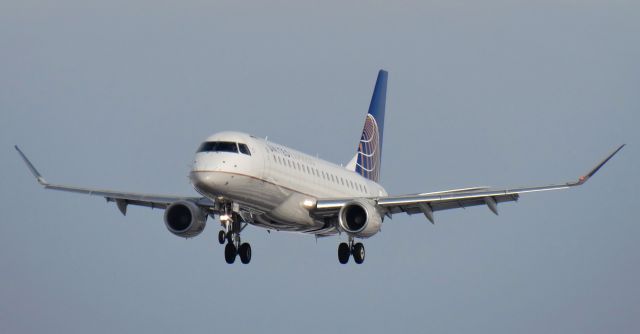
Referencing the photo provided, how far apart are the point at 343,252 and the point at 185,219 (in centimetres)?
709

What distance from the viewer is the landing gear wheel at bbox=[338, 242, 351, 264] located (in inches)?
2308

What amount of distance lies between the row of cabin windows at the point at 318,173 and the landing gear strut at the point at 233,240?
8.96 ft

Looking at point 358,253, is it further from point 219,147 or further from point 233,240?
point 219,147

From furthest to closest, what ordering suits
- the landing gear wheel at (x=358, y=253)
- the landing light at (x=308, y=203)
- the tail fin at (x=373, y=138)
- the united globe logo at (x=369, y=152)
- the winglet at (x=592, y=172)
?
1. the tail fin at (x=373, y=138)
2. the united globe logo at (x=369, y=152)
3. the landing gear wheel at (x=358, y=253)
4. the landing light at (x=308, y=203)
5. the winglet at (x=592, y=172)

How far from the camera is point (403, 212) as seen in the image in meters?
58.9

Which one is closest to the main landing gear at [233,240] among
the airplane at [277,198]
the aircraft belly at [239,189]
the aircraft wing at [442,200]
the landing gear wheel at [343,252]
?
the airplane at [277,198]

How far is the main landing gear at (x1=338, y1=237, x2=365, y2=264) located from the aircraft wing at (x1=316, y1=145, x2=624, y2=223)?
73.1 inches

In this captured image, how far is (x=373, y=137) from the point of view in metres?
72.8

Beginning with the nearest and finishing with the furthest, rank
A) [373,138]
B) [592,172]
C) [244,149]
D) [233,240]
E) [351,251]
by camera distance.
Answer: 1. [592,172]
2. [244,149]
3. [233,240]
4. [351,251]
5. [373,138]

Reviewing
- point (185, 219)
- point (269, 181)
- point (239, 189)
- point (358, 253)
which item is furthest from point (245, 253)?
point (239, 189)

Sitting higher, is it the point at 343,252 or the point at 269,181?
the point at 269,181

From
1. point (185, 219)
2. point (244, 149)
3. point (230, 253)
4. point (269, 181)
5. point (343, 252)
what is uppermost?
point (244, 149)

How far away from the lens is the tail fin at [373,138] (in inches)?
2717

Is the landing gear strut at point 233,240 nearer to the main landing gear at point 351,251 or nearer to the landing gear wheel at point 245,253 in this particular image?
the landing gear wheel at point 245,253
